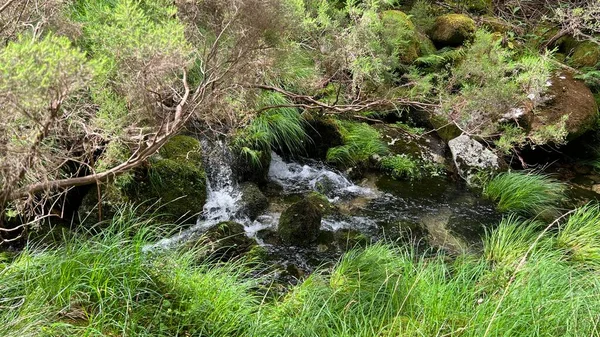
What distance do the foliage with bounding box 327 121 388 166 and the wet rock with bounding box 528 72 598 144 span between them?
2.51 metres

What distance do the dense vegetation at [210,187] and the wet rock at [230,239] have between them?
24 mm

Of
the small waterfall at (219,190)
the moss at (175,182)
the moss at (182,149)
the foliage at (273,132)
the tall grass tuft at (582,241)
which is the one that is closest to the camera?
the tall grass tuft at (582,241)

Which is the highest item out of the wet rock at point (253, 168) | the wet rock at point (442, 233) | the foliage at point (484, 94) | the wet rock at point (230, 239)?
the foliage at point (484, 94)

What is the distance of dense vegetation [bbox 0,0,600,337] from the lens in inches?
85.0

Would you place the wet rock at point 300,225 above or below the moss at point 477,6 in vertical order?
below

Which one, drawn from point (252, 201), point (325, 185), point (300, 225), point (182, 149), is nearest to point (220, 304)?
point (300, 225)

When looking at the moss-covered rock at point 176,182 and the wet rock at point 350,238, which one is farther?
the wet rock at point 350,238

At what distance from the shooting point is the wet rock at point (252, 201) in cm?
519

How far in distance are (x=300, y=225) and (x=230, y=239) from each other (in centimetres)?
79

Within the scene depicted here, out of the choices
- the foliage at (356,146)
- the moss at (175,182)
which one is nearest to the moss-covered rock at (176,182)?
the moss at (175,182)

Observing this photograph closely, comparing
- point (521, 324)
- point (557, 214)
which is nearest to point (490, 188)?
point (557, 214)

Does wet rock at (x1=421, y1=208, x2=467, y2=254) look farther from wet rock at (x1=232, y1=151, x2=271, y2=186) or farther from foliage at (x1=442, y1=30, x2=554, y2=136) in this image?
wet rock at (x1=232, y1=151, x2=271, y2=186)

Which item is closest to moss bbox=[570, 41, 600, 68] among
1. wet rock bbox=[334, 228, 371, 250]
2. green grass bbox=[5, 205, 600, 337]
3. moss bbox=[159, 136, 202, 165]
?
wet rock bbox=[334, 228, 371, 250]

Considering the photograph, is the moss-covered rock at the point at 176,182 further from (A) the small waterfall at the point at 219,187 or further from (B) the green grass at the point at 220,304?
(B) the green grass at the point at 220,304
